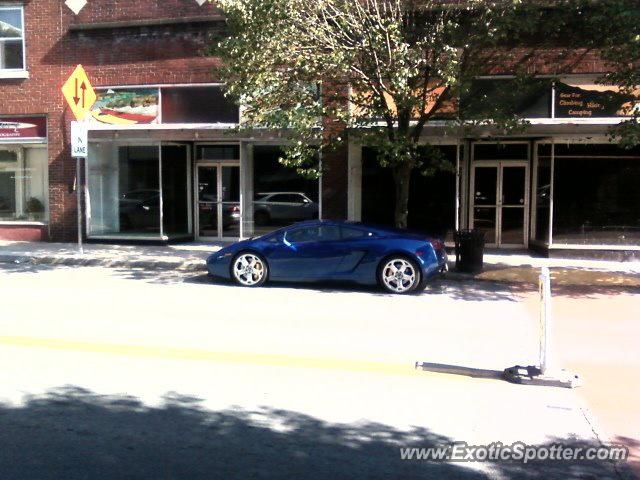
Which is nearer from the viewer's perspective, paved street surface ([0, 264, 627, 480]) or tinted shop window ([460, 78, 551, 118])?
paved street surface ([0, 264, 627, 480])

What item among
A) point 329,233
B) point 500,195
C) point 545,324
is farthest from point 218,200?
point 545,324

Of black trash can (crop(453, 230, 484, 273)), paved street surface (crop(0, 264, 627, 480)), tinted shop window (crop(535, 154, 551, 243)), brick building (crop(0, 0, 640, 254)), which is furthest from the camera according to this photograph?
tinted shop window (crop(535, 154, 551, 243))

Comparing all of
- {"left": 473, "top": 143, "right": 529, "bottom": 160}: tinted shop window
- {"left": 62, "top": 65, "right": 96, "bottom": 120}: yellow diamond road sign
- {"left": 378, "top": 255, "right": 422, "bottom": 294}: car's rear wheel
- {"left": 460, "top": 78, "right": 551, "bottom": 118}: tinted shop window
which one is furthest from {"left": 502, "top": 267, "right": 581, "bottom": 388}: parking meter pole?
{"left": 62, "top": 65, "right": 96, "bottom": 120}: yellow diamond road sign

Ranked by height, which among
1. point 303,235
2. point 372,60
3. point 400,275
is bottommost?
point 400,275

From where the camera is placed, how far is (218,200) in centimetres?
1858

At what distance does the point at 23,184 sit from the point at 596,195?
15438 mm

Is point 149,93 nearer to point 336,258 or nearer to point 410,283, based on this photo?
point 336,258

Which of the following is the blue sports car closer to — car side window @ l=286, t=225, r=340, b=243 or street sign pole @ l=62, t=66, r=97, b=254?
car side window @ l=286, t=225, r=340, b=243

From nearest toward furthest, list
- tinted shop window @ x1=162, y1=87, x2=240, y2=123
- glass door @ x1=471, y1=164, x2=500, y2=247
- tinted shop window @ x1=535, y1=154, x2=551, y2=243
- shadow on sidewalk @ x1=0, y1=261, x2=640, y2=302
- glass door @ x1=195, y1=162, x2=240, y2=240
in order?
shadow on sidewalk @ x1=0, y1=261, x2=640, y2=302 → tinted shop window @ x1=535, y1=154, x2=551, y2=243 → glass door @ x1=471, y1=164, x2=500, y2=247 → tinted shop window @ x1=162, y1=87, x2=240, y2=123 → glass door @ x1=195, y1=162, x2=240, y2=240

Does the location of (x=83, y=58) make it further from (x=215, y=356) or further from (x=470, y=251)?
(x=215, y=356)

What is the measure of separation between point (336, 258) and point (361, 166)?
5.73 m

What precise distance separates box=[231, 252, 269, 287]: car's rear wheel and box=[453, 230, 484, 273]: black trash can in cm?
427

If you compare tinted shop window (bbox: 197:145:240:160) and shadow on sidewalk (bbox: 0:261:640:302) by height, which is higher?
tinted shop window (bbox: 197:145:240:160)

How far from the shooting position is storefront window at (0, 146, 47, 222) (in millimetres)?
18812
